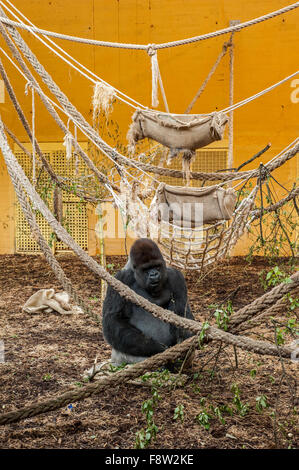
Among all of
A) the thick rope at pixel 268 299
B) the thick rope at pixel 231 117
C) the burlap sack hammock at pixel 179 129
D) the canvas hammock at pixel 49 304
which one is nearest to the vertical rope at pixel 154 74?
the burlap sack hammock at pixel 179 129

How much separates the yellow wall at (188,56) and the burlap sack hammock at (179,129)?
3.91 metres

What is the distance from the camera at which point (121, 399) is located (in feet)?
7.73

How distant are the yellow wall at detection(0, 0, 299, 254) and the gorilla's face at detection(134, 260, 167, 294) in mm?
4492

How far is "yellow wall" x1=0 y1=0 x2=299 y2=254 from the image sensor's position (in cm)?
644

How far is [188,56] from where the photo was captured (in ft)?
21.7

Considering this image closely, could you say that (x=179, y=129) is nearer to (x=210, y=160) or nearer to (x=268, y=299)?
(x=268, y=299)

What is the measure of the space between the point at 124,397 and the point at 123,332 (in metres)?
0.32

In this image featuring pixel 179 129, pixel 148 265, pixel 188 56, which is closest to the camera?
pixel 148 265

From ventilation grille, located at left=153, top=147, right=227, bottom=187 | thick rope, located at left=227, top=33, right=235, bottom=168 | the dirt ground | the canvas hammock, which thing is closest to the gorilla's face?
the dirt ground

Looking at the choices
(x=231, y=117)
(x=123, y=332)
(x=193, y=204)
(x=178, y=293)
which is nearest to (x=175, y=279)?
(x=178, y=293)

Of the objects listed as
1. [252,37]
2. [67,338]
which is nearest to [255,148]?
[252,37]

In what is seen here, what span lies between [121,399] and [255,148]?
5066mm

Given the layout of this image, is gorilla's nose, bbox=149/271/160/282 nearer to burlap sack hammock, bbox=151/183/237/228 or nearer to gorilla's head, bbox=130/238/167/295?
gorilla's head, bbox=130/238/167/295
